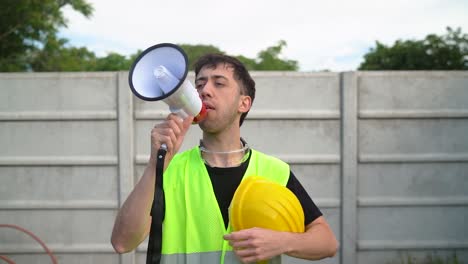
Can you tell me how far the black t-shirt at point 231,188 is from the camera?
186cm

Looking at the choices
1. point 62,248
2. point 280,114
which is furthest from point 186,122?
point 62,248

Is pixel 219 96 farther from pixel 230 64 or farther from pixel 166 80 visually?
pixel 166 80

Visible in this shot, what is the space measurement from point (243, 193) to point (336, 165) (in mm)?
3329

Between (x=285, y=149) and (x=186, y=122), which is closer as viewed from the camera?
(x=186, y=122)

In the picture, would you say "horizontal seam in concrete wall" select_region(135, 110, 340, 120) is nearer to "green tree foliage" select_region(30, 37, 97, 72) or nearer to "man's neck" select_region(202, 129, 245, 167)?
"man's neck" select_region(202, 129, 245, 167)

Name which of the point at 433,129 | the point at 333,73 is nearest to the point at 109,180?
the point at 333,73

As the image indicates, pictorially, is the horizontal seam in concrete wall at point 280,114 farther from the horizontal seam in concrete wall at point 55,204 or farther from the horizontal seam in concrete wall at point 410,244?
the horizontal seam in concrete wall at point 410,244

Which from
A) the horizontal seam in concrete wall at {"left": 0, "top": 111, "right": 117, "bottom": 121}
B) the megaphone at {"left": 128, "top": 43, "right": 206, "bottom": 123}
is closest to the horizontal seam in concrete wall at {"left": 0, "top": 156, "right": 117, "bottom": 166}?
the horizontal seam in concrete wall at {"left": 0, "top": 111, "right": 117, "bottom": 121}

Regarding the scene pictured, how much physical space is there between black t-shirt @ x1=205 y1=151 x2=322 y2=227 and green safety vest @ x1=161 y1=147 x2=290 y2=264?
0.10 ft

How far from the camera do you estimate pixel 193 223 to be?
1.83m

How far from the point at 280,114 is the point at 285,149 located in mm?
363

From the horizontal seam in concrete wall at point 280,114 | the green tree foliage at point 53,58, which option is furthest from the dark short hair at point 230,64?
the green tree foliage at point 53,58

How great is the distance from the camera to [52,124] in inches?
189

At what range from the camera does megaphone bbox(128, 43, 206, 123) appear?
1.64m
